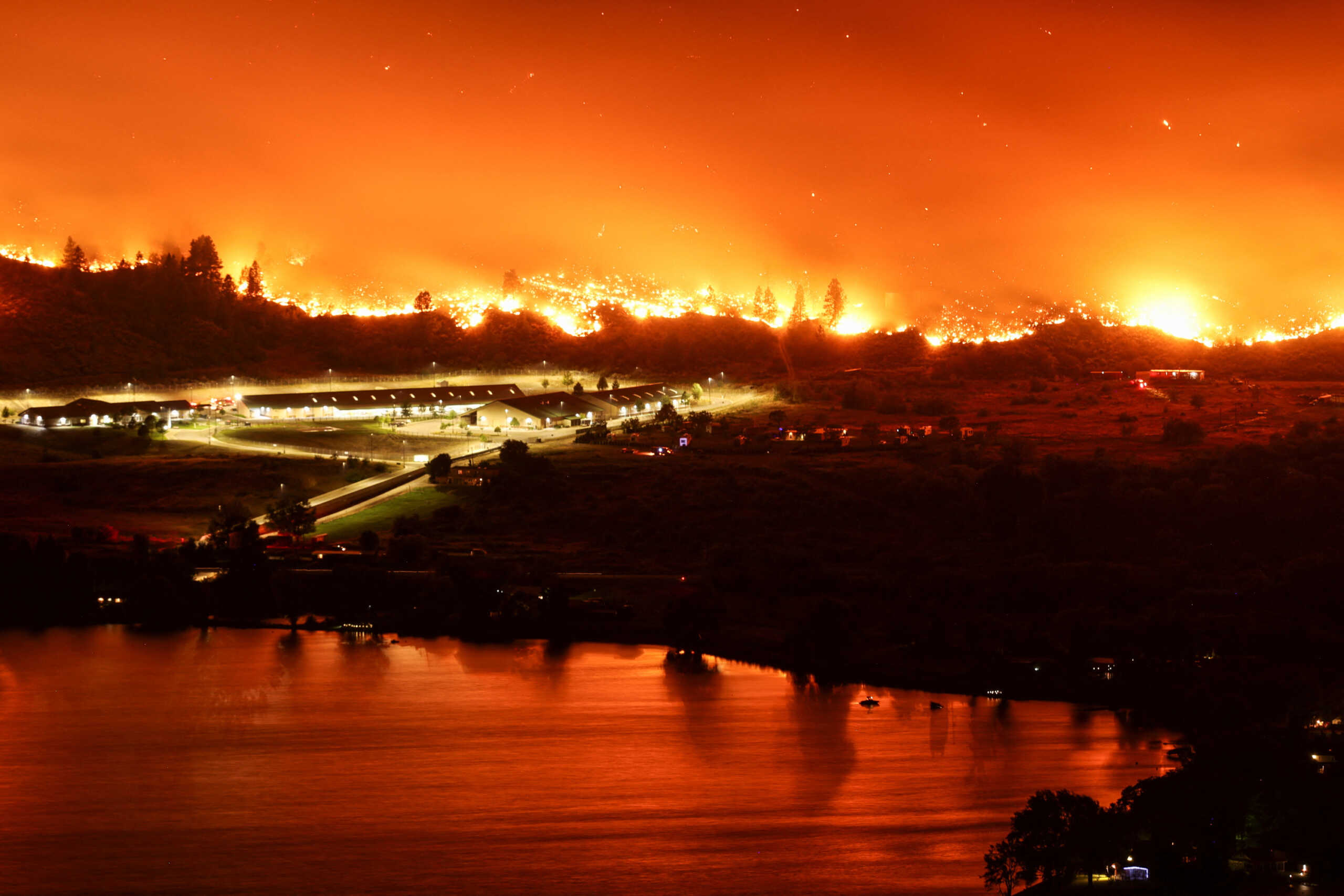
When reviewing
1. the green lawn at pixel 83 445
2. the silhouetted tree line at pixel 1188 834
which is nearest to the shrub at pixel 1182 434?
the silhouetted tree line at pixel 1188 834

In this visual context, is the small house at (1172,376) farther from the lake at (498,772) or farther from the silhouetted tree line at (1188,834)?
the silhouetted tree line at (1188,834)

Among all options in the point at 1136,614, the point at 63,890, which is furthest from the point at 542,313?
the point at 63,890

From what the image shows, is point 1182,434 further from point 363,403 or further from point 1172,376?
point 363,403

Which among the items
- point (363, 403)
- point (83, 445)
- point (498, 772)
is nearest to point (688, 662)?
point (498, 772)

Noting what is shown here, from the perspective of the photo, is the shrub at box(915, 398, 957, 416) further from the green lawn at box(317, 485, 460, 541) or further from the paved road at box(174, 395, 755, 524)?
the green lawn at box(317, 485, 460, 541)

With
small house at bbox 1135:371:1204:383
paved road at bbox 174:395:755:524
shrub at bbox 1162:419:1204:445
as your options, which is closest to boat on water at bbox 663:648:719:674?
paved road at bbox 174:395:755:524

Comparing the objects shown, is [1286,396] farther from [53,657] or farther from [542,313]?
[53,657]
